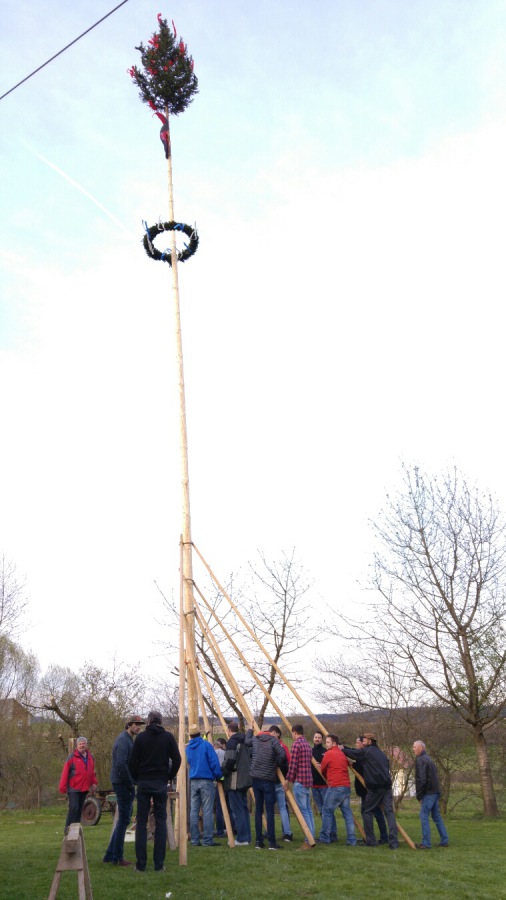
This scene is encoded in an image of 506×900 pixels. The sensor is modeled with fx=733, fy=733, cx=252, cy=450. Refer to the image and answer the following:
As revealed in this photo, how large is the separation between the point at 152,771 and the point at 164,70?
43.3ft

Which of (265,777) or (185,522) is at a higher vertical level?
(185,522)

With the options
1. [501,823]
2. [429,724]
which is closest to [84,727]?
[429,724]

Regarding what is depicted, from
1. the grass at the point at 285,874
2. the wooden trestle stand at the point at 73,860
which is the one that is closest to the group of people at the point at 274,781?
the grass at the point at 285,874

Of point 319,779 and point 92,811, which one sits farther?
point 92,811

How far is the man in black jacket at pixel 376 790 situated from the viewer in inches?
403

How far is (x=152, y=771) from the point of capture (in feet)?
27.6

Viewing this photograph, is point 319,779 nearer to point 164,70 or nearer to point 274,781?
point 274,781

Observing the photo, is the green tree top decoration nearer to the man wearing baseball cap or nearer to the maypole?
the maypole

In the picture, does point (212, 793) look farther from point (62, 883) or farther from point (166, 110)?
point (166, 110)

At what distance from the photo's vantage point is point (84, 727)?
2714 cm

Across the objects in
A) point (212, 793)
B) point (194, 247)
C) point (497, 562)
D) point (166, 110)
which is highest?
point (166, 110)

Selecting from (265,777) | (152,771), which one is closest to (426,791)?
(265,777)

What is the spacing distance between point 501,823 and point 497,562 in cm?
593

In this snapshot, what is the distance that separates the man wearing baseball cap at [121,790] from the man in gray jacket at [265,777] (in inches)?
66.8
